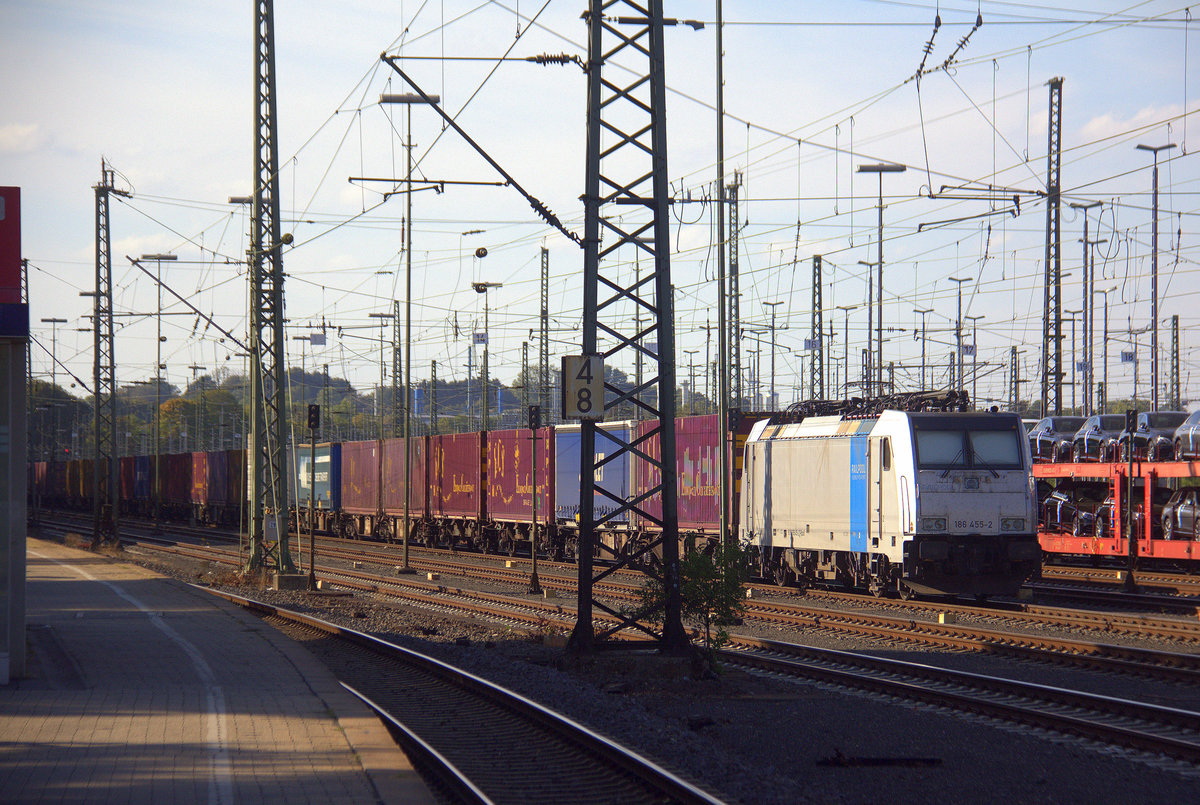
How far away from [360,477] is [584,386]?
3356 cm

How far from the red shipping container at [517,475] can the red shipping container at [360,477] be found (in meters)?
8.95

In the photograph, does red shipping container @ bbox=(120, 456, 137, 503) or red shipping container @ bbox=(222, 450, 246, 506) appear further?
red shipping container @ bbox=(120, 456, 137, 503)

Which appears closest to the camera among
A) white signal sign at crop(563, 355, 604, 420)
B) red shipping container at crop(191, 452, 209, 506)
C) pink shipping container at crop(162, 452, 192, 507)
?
white signal sign at crop(563, 355, 604, 420)

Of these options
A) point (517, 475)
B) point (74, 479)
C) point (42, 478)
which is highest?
point (517, 475)

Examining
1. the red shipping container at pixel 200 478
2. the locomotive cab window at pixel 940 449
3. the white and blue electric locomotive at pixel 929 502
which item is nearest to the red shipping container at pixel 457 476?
the white and blue electric locomotive at pixel 929 502

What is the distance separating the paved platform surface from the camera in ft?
25.0

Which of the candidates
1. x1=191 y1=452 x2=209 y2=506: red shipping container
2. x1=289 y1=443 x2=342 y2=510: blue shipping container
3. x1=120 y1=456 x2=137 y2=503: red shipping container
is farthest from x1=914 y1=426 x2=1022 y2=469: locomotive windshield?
x1=120 y1=456 x2=137 y2=503: red shipping container

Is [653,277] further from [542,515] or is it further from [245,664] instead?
[542,515]

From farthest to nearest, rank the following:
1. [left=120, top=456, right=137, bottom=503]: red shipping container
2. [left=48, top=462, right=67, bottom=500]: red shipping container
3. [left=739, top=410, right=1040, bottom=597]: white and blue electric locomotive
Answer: [left=48, top=462, right=67, bottom=500]: red shipping container
[left=120, top=456, right=137, bottom=503]: red shipping container
[left=739, top=410, right=1040, bottom=597]: white and blue electric locomotive

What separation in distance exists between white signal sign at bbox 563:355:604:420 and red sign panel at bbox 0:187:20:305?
5.57m

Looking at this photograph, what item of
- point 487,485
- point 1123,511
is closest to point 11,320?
point 1123,511

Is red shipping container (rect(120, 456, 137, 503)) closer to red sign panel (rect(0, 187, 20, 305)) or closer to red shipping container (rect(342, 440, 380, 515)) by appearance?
red shipping container (rect(342, 440, 380, 515))

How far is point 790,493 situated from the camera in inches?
870

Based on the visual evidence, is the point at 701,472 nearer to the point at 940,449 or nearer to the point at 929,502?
the point at 940,449
